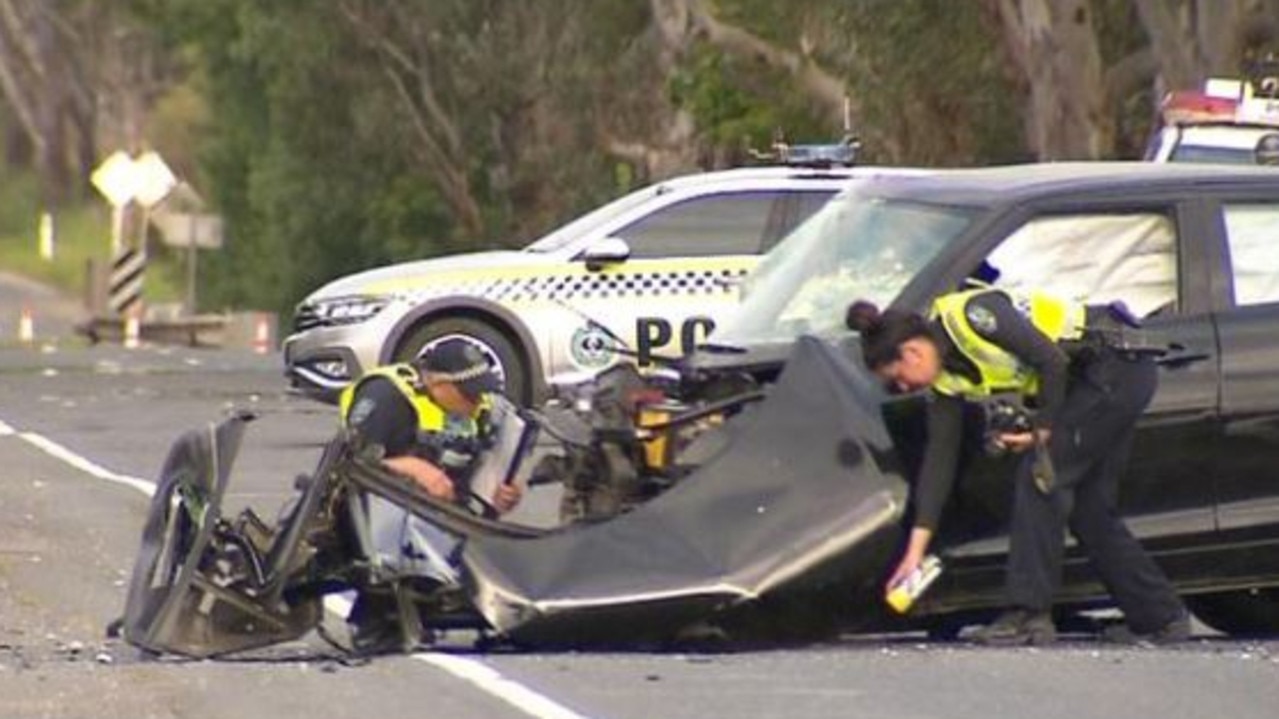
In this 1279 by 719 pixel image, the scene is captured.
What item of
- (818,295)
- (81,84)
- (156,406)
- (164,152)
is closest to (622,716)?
(818,295)

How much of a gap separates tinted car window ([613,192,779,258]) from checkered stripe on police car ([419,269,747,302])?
0.77 ft

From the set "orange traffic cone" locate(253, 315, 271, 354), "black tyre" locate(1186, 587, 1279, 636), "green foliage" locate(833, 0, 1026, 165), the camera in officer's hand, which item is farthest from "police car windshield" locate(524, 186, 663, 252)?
"orange traffic cone" locate(253, 315, 271, 354)

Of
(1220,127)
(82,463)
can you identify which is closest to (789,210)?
(1220,127)

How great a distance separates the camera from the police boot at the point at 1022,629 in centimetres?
1221

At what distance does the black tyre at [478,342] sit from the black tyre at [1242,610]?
8.55m

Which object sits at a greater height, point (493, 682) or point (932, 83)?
point (932, 83)

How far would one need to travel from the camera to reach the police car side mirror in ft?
71.8

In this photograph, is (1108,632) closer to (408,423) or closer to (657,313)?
(408,423)

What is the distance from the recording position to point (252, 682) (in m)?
11.3

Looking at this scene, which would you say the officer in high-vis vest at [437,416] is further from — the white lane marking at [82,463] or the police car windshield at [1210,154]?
the police car windshield at [1210,154]

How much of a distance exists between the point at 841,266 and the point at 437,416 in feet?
5.45

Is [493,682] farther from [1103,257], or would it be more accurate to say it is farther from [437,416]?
[1103,257]

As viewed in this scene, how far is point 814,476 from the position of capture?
12.0m

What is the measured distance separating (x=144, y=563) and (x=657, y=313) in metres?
9.80
